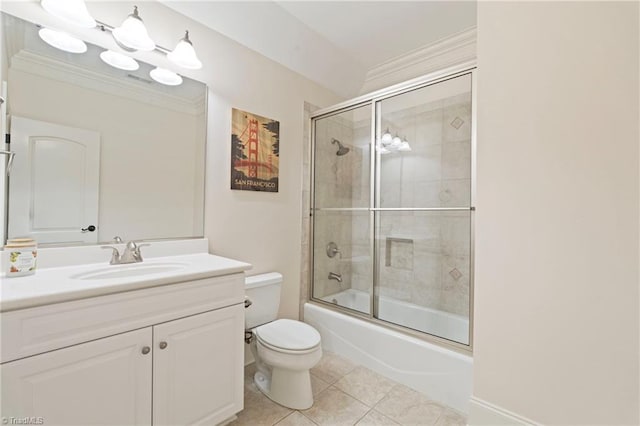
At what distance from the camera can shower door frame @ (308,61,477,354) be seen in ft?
5.30

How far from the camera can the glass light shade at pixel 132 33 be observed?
1.40 m

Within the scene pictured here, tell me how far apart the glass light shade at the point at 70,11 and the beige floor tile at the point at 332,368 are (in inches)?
92.6

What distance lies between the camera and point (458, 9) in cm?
190

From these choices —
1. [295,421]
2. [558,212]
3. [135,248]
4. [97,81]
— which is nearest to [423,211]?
[558,212]

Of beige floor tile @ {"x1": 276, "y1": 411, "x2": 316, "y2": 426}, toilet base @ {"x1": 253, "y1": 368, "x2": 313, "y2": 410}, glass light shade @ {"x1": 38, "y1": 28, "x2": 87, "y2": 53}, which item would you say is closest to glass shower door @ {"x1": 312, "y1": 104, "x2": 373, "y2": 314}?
toilet base @ {"x1": 253, "y1": 368, "x2": 313, "y2": 410}

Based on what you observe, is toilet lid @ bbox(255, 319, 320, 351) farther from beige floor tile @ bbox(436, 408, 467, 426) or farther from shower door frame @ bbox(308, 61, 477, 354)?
beige floor tile @ bbox(436, 408, 467, 426)

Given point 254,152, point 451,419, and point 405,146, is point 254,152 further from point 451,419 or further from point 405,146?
point 451,419

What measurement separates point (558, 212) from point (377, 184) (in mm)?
1220

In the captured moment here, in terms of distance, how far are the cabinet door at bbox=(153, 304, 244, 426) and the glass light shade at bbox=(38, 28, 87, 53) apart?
139cm

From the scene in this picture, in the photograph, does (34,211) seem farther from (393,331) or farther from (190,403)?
(393,331)

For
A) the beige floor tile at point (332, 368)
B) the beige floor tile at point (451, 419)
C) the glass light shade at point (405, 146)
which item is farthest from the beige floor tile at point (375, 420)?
the glass light shade at point (405, 146)

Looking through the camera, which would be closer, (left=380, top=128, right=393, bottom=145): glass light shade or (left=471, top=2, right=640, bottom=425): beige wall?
(left=471, top=2, right=640, bottom=425): beige wall

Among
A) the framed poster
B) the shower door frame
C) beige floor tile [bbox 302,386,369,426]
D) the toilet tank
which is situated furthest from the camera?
the framed poster

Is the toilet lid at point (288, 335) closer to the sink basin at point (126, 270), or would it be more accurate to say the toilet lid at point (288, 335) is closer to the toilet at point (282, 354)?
the toilet at point (282, 354)
